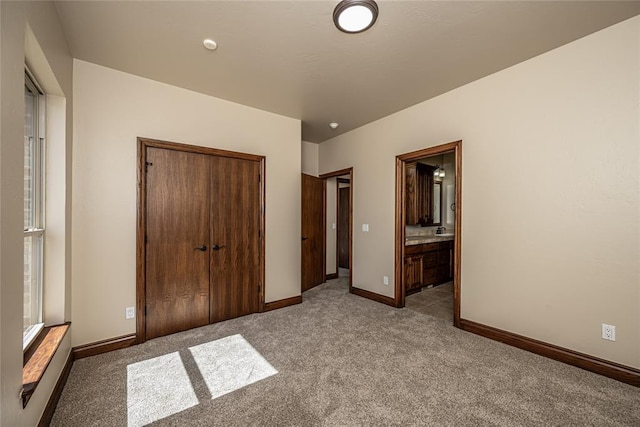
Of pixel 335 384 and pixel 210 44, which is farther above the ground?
pixel 210 44

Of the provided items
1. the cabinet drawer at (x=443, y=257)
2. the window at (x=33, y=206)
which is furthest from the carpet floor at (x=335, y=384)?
the cabinet drawer at (x=443, y=257)

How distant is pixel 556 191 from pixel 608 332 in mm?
1160

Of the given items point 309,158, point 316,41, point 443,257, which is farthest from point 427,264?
point 316,41

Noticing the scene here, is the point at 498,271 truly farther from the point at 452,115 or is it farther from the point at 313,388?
the point at 313,388

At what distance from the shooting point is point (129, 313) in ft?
8.56

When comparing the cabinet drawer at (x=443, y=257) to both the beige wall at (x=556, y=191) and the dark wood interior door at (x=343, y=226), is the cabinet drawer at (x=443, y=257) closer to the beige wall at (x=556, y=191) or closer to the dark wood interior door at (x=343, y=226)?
the beige wall at (x=556, y=191)

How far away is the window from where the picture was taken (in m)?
1.78

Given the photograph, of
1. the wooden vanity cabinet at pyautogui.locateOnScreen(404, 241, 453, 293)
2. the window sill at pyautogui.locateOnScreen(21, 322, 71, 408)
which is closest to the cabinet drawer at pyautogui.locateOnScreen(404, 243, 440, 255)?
the wooden vanity cabinet at pyautogui.locateOnScreen(404, 241, 453, 293)

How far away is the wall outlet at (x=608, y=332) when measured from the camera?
202 cm

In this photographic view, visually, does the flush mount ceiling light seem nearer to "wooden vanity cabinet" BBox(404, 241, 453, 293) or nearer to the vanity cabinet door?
"wooden vanity cabinet" BBox(404, 241, 453, 293)

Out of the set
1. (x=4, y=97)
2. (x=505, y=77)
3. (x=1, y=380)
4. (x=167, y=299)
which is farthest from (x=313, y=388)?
(x=505, y=77)

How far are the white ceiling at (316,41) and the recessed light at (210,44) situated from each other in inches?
1.6

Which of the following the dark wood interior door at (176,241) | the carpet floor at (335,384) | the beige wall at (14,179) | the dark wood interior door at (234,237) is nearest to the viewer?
the beige wall at (14,179)

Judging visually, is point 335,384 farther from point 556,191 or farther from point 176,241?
point 556,191
